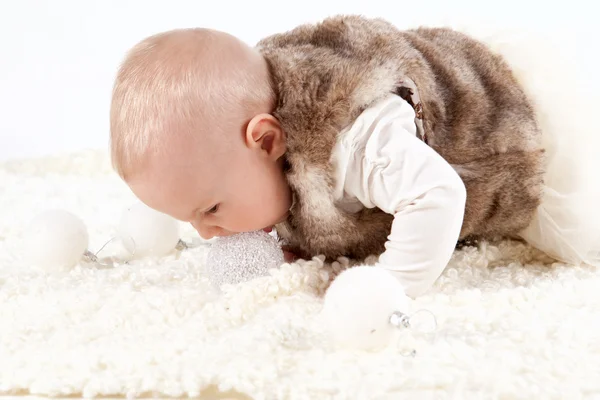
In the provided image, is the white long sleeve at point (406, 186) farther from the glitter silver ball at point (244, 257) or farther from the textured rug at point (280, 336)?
the glitter silver ball at point (244, 257)

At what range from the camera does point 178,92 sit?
3.94ft

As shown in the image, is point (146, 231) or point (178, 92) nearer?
point (178, 92)

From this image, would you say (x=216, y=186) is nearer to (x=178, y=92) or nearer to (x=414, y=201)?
(x=178, y=92)

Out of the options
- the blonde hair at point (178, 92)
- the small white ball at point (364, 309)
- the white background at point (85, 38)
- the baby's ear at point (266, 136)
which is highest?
the blonde hair at point (178, 92)

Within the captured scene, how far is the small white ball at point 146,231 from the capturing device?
1.59 m

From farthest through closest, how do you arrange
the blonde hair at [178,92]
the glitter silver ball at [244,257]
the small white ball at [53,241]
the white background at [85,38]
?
the white background at [85,38] → the small white ball at [53,241] → the glitter silver ball at [244,257] → the blonde hair at [178,92]

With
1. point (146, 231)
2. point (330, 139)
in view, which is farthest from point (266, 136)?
point (146, 231)

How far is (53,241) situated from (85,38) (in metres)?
1.50

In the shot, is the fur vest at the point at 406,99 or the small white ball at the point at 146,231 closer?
the fur vest at the point at 406,99

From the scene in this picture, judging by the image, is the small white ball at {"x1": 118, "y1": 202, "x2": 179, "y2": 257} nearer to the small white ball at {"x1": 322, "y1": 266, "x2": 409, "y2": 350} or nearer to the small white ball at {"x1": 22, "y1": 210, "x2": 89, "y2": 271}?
the small white ball at {"x1": 22, "y1": 210, "x2": 89, "y2": 271}

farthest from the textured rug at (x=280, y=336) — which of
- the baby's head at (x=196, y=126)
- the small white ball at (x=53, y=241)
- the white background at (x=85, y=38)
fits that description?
the white background at (x=85, y=38)

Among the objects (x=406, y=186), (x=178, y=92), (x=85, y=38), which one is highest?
(x=178, y=92)

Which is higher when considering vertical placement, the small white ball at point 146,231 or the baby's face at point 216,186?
the baby's face at point 216,186

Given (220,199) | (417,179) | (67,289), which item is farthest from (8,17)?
(417,179)
